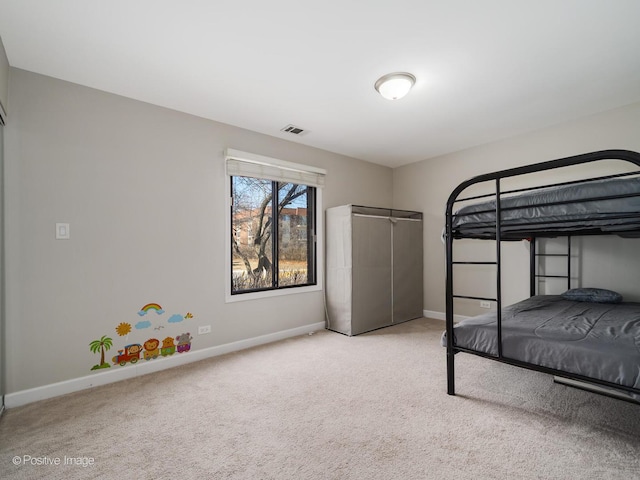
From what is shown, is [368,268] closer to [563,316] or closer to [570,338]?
[563,316]

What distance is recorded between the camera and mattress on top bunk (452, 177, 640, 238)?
154cm

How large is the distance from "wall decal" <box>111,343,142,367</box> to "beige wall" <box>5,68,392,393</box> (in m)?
0.06

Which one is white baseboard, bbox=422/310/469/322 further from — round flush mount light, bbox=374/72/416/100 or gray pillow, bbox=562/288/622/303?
round flush mount light, bbox=374/72/416/100

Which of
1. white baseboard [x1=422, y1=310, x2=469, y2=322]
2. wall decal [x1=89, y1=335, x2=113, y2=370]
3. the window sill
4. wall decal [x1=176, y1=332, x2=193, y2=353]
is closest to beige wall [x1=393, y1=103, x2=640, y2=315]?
white baseboard [x1=422, y1=310, x2=469, y2=322]

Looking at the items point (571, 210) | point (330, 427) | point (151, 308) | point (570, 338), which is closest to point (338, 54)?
point (571, 210)

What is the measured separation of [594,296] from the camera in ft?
9.03

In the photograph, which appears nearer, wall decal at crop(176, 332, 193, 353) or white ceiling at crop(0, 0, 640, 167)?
white ceiling at crop(0, 0, 640, 167)

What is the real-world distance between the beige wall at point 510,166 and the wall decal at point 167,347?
3393 mm

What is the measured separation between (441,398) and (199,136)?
10.0ft

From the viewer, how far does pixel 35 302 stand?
7.29ft

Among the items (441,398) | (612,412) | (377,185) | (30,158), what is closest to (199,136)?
(30,158)

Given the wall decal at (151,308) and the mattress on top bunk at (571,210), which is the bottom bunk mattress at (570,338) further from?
the wall decal at (151,308)

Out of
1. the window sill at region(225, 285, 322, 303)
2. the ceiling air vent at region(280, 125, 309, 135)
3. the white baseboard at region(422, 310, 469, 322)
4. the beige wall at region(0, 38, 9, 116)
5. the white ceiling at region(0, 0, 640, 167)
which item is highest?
the white ceiling at region(0, 0, 640, 167)

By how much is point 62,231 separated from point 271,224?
192 cm
